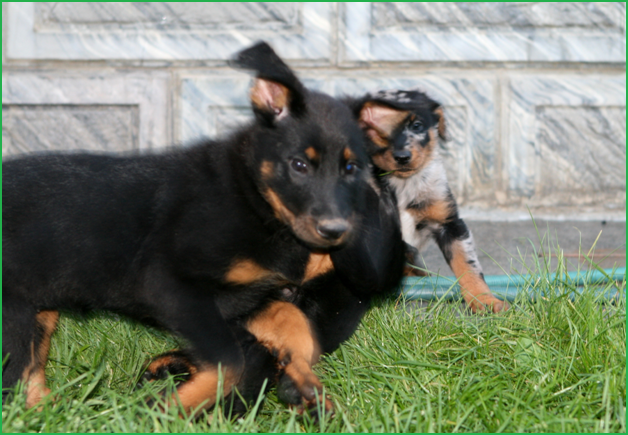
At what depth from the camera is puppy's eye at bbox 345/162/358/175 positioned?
2537 millimetres

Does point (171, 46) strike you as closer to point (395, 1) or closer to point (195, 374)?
point (395, 1)

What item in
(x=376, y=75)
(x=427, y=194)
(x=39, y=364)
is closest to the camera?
(x=39, y=364)

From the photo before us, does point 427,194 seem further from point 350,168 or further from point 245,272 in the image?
point 245,272

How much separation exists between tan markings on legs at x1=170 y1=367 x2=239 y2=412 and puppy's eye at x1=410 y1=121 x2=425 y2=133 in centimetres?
190

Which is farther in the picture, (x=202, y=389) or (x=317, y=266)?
(x=317, y=266)

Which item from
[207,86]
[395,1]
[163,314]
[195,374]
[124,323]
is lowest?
[124,323]

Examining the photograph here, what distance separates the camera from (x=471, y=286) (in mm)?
3582

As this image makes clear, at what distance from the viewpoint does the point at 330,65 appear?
602 cm

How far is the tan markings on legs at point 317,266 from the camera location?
273 centimetres

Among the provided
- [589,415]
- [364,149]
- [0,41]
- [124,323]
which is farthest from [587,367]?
[0,41]

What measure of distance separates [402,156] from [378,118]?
0.72 meters

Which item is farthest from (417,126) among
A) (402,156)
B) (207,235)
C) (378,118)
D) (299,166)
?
(207,235)

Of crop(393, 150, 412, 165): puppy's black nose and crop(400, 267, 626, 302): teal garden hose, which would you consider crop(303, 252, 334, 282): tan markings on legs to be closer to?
crop(400, 267, 626, 302): teal garden hose

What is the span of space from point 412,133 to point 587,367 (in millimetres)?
1647
